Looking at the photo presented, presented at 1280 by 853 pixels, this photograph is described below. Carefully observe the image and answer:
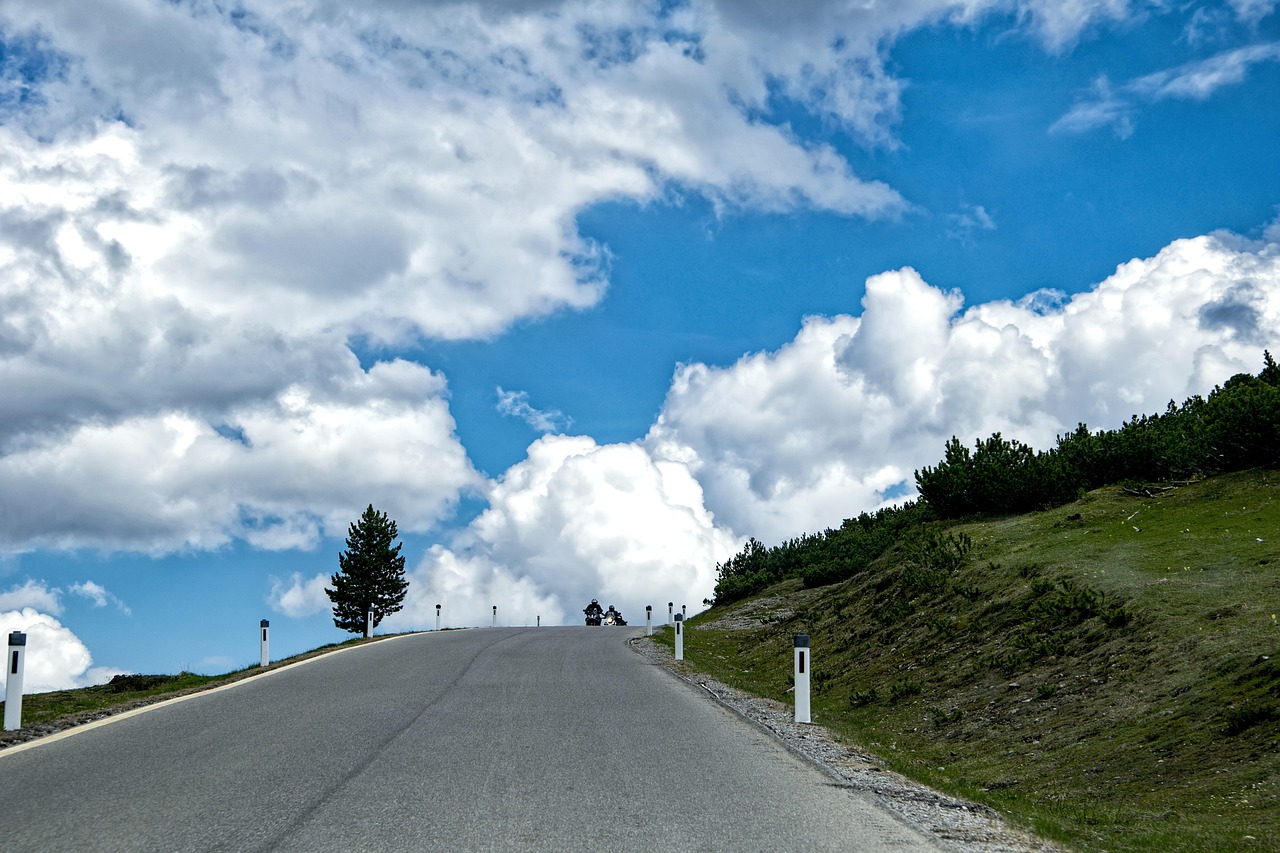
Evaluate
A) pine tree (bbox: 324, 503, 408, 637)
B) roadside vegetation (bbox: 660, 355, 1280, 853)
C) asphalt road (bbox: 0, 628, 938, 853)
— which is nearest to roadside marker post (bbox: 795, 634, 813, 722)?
roadside vegetation (bbox: 660, 355, 1280, 853)

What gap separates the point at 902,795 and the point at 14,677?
10167 mm

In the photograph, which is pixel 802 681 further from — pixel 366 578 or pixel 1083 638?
pixel 366 578

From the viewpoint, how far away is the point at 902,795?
26.3ft

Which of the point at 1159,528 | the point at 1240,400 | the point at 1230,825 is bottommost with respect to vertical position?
the point at 1230,825

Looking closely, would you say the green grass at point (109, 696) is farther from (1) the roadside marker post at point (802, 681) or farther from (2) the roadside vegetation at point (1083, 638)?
(2) the roadside vegetation at point (1083, 638)

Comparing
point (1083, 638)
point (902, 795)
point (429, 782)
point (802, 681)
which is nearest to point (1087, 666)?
point (1083, 638)

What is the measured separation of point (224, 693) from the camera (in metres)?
14.3

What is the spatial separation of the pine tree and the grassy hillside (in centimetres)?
5469

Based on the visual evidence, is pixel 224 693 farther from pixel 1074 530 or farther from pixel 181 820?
pixel 1074 530

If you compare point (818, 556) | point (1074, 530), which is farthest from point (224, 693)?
point (818, 556)

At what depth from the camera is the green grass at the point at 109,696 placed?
38.7 ft

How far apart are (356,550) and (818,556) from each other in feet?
159

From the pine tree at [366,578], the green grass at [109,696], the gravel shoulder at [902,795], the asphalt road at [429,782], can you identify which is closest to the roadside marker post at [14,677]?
the green grass at [109,696]

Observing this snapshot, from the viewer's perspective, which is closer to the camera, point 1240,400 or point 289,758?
point 289,758
